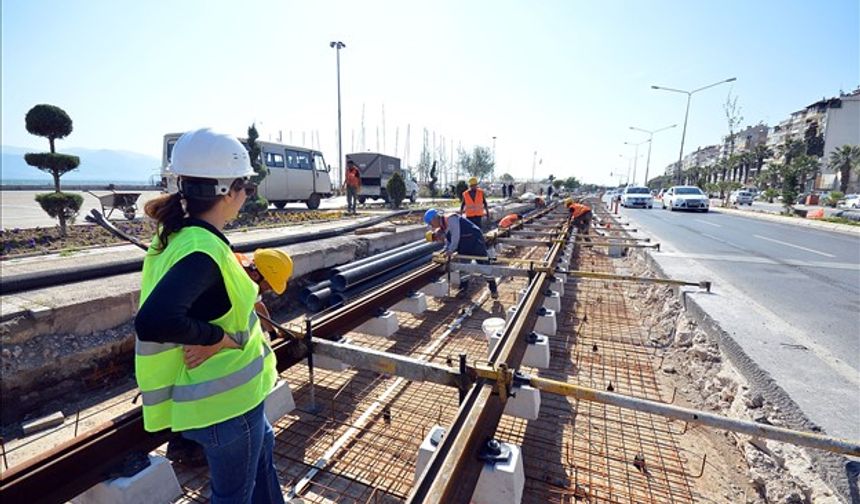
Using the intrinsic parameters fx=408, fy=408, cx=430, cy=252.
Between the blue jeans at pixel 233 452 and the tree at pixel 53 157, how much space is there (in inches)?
351

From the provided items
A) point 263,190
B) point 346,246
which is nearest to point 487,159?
point 263,190

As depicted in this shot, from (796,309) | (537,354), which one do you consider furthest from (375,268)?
(796,309)

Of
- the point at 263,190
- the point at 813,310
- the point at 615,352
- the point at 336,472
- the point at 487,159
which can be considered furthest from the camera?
the point at 487,159

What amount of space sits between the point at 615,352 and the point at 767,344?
4.40 feet

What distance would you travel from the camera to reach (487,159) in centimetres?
6469

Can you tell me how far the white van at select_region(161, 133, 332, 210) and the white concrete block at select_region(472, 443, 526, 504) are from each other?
14926 mm

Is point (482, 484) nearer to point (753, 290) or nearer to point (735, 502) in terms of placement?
point (735, 502)

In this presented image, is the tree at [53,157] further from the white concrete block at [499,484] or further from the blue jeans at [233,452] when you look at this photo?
the white concrete block at [499,484]

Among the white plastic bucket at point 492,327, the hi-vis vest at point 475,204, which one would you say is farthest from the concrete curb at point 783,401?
the hi-vis vest at point 475,204

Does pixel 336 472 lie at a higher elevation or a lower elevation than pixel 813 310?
lower

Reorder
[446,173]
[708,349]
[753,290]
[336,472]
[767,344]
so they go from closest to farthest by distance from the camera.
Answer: [336,472] < [767,344] < [708,349] < [753,290] < [446,173]

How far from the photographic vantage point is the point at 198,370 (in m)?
1.44

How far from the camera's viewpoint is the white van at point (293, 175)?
15.6 m

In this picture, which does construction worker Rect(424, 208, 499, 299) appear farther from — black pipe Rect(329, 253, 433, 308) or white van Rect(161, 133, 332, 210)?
white van Rect(161, 133, 332, 210)
